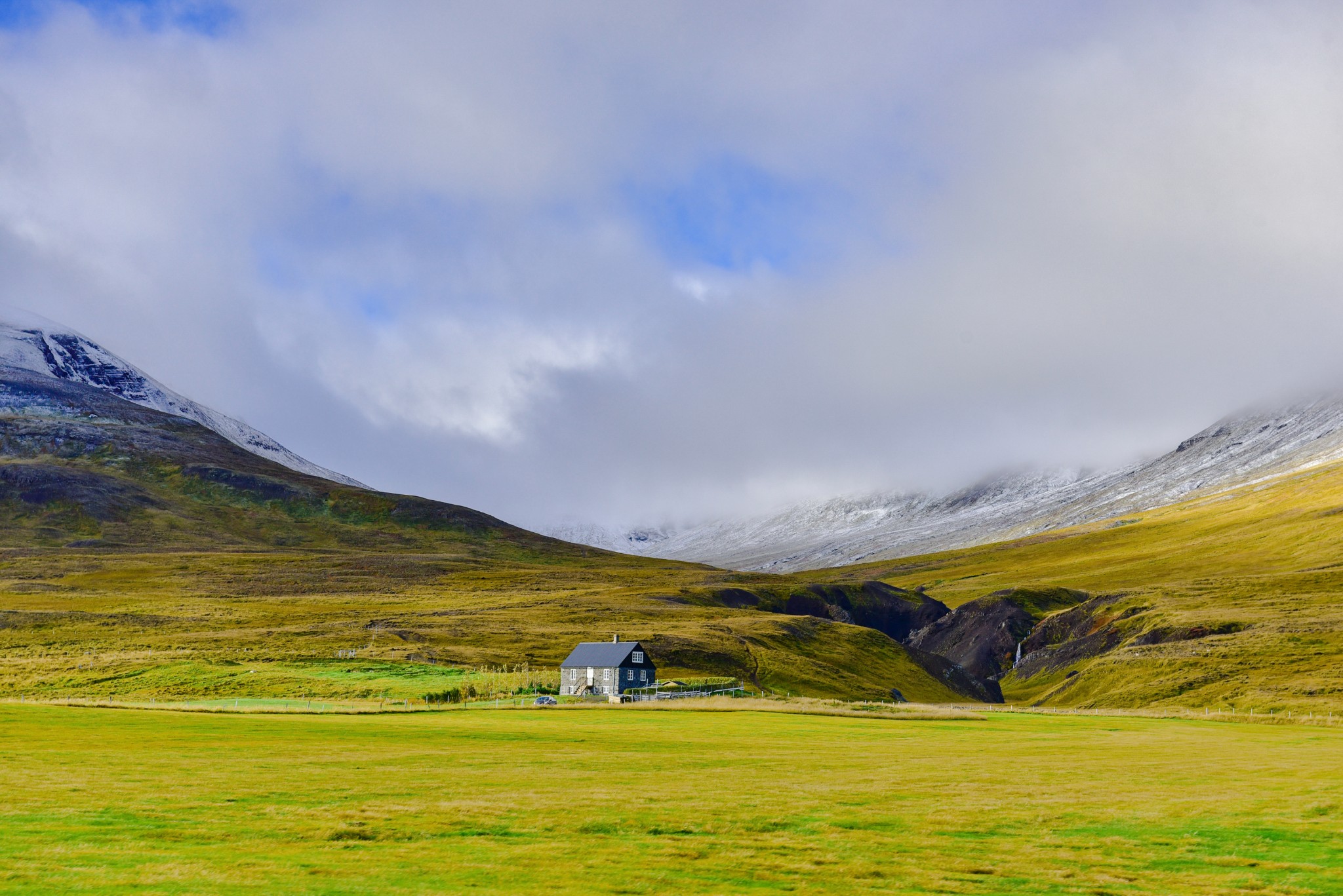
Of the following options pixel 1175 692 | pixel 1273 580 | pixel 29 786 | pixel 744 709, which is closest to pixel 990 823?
pixel 29 786

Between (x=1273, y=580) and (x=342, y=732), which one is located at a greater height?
(x=1273, y=580)

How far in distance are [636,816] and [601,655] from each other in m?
71.8

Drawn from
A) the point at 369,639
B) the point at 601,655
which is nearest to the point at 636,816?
the point at 601,655

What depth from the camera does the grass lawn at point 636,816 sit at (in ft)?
61.5

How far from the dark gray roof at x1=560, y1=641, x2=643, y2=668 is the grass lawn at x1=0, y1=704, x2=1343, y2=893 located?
149ft

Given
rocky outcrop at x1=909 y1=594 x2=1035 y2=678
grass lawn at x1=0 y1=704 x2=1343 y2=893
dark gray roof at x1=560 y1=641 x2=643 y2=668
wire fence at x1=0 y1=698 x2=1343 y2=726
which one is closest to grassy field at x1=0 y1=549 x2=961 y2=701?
dark gray roof at x1=560 y1=641 x2=643 y2=668

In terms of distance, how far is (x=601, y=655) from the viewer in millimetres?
96250

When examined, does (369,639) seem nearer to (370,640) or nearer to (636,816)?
(370,640)

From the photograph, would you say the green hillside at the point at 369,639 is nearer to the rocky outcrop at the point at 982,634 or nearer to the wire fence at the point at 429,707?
the wire fence at the point at 429,707

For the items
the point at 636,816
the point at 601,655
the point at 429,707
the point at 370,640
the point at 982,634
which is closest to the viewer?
the point at 636,816

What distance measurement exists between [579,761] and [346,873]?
72.7ft

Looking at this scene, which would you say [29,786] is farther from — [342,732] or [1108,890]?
[1108,890]

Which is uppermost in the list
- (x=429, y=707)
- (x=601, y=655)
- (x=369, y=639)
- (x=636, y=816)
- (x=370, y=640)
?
(x=369, y=639)

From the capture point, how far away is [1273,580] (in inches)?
6304
